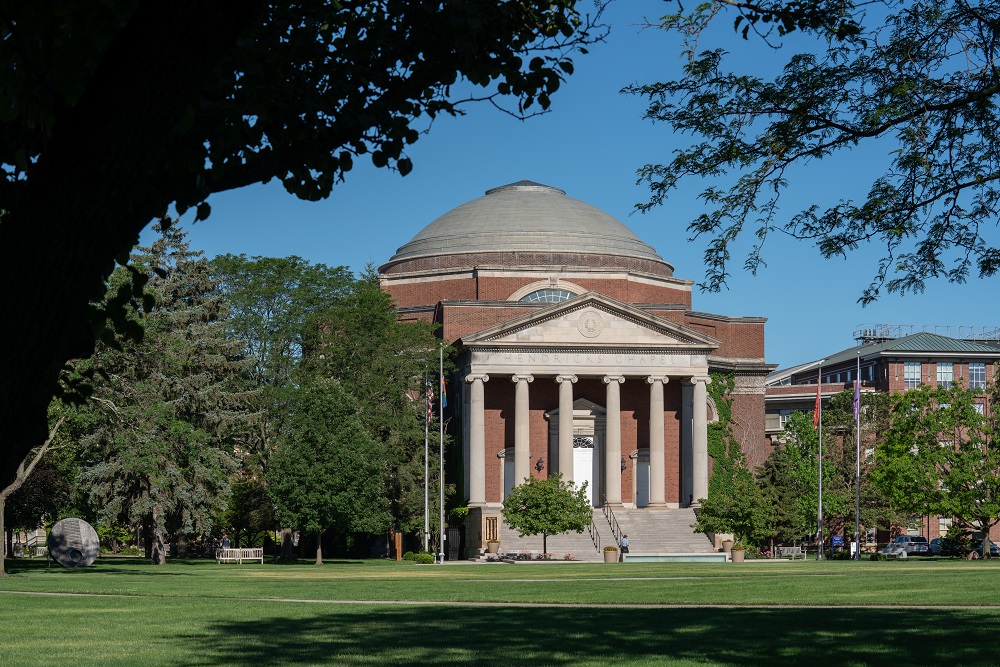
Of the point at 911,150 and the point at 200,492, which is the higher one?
the point at 911,150

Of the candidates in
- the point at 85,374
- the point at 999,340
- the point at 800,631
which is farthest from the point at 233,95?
the point at 999,340

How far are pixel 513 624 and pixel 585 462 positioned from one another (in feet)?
179

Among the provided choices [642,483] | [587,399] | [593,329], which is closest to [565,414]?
[587,399]

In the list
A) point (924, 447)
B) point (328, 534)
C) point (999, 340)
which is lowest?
point (328, 534)

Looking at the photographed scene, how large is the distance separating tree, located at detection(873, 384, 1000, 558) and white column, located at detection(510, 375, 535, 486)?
17884mm

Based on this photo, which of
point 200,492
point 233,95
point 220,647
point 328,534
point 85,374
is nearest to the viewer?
point 85,374

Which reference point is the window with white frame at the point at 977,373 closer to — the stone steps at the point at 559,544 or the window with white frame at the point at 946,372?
the window with white frame at the point at 946,372

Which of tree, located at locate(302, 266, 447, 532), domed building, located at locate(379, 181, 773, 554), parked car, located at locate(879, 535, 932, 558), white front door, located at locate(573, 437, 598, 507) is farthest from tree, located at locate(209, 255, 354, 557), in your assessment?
parked car, located at locate(879, 535, 932, 558)

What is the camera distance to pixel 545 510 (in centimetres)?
6269

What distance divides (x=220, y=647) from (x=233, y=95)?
10510mm

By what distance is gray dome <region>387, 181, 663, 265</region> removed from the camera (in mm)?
84562

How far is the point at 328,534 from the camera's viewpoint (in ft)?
245

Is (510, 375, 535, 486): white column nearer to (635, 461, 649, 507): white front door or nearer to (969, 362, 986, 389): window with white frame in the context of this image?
(635, 461, 649, 507): white front door

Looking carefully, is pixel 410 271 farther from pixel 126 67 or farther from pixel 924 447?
pixel 126 67
